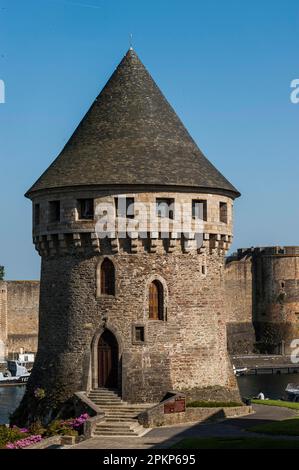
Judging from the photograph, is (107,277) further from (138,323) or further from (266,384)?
(266,384)

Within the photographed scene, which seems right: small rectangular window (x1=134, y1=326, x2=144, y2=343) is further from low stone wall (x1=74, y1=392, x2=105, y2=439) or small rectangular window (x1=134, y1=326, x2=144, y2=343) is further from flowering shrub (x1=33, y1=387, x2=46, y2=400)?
flowering shrub (x1=33, y1=387, x2=46, y2=400)

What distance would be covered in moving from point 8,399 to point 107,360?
27769mm

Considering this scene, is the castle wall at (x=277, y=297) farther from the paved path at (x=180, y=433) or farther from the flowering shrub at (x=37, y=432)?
the flowering shrub at (x=37, y=432)

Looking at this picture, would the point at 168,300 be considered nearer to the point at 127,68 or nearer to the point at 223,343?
the point at 223,343

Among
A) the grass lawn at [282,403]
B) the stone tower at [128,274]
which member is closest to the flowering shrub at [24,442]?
the stone tower at [128,274]

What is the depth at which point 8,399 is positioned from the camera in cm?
6297

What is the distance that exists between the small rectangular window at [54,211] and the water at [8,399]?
16508 mm

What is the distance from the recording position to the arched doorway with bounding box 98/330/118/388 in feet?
120

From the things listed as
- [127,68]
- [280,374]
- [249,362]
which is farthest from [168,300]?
[249,362]

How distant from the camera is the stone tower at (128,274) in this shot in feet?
119

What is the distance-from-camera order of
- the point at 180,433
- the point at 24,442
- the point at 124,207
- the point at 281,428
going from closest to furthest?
the point at 24,442 → the point at 281,428 → the point at 180,433 → the point at 124,207

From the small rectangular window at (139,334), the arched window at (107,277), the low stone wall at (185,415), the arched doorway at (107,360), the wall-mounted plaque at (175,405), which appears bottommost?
the low stone wall at (185,415)

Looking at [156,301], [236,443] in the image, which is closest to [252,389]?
[156,301]

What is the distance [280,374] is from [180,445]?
47942 mm
